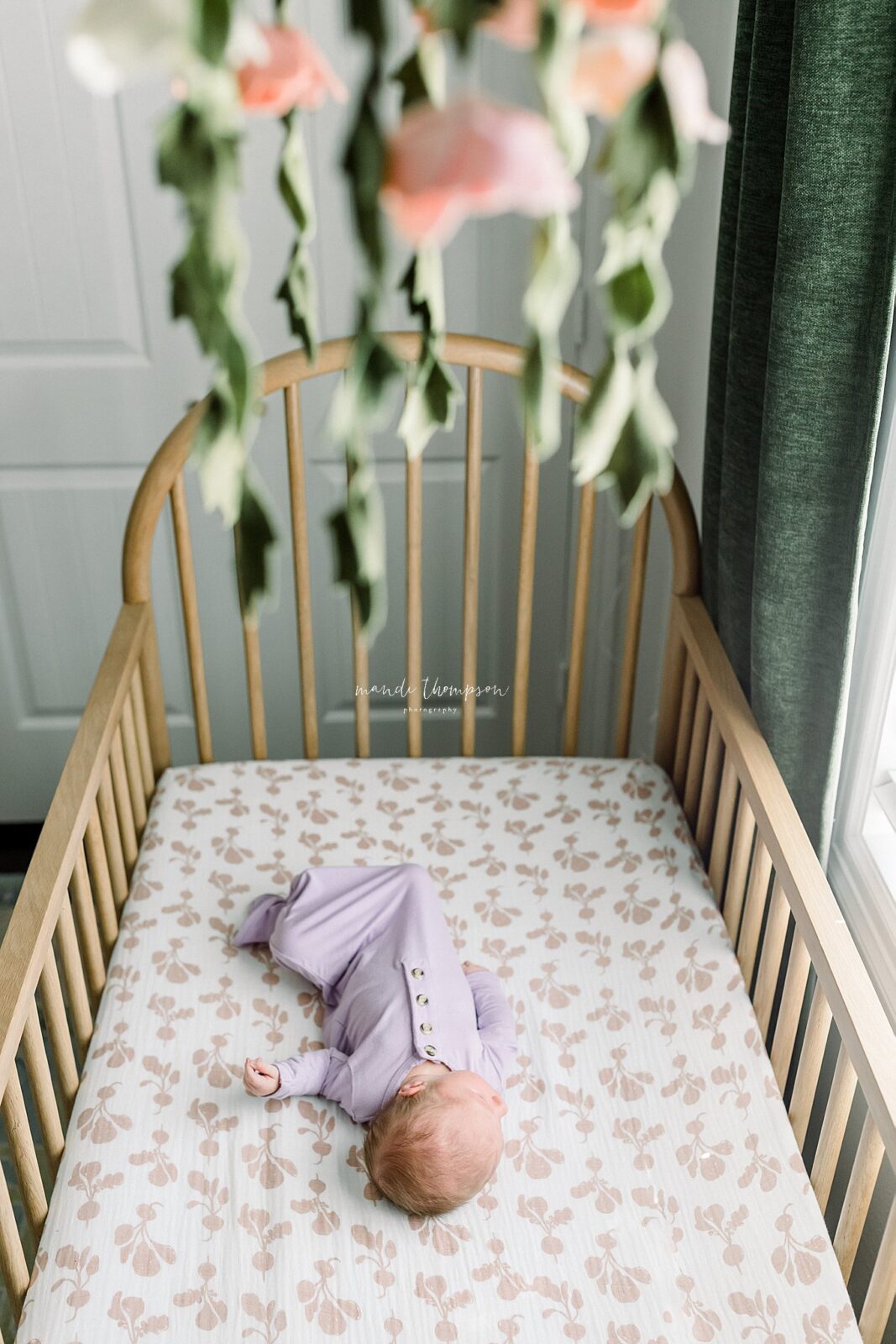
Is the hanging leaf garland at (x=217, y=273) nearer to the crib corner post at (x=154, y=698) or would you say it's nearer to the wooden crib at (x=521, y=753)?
the wooden crib at (x=521, y=753)

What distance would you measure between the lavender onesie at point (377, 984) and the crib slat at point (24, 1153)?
10.0 inches

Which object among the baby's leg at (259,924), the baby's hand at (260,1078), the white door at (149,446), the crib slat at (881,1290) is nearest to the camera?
the crib slat at (881,1290)

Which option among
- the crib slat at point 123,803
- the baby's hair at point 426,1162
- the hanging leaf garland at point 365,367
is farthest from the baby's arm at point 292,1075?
the hanging leaf garland at point 365,367

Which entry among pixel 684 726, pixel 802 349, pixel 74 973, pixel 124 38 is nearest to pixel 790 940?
pixel 684 726

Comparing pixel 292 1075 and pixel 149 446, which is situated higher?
pixel 149 446

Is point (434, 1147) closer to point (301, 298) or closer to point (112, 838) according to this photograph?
point (112, 838)

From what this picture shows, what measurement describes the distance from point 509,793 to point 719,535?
471 millimetres

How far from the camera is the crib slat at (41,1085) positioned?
3.98ft

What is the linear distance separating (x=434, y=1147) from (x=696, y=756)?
0.69 meters

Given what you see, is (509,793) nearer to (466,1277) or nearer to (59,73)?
(466,1277)

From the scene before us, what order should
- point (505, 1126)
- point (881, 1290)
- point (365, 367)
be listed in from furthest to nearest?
point (505, 1126) < point (881, 1290) < point (365, 367)

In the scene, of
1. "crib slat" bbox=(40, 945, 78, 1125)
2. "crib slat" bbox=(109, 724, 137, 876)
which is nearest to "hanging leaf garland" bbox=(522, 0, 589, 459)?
"crib slat" bbox=(40, 945, 78, 1125)

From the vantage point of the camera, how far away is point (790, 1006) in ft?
4.32

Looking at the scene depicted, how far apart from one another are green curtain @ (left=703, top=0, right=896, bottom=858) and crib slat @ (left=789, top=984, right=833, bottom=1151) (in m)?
0.24
